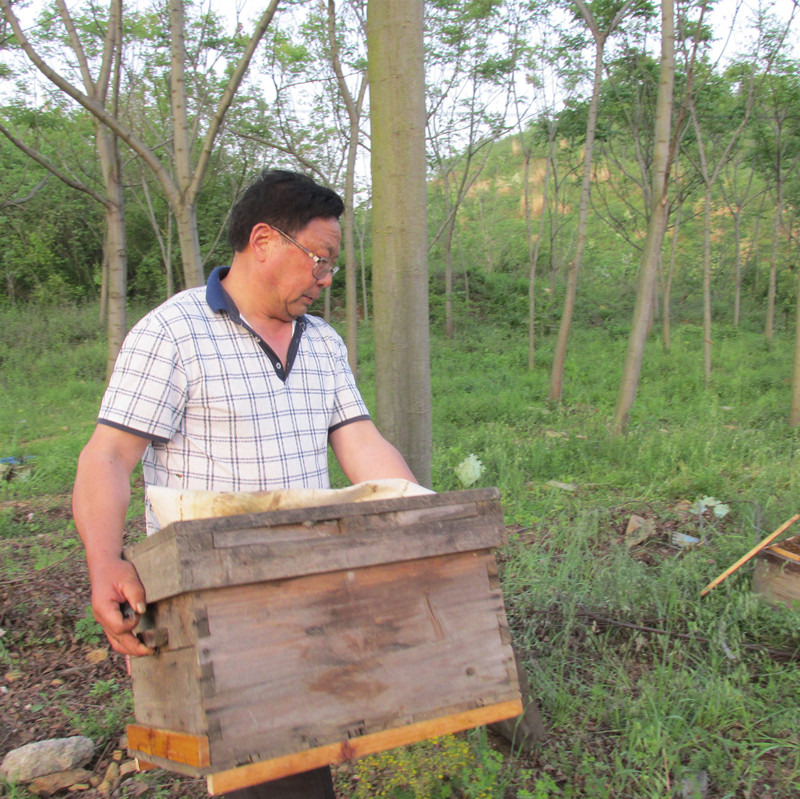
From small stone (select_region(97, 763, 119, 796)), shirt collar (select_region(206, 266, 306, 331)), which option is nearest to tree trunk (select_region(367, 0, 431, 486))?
shirt collar (select_region(206, 266, 306, 331))

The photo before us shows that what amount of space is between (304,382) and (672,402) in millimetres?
8236

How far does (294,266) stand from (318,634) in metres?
0.93

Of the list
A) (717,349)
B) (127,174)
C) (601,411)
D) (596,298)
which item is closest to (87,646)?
(601,411)

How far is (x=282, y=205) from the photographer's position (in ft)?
5.89

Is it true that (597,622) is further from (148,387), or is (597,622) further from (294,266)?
(148,387)

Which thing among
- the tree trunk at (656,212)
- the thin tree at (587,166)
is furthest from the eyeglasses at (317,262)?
the thin tree at (587,166)

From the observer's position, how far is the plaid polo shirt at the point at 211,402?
5.17ft

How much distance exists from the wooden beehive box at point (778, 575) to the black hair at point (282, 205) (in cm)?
259

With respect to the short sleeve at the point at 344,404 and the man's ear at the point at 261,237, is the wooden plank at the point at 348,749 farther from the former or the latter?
the man's ear at the point at 261,237

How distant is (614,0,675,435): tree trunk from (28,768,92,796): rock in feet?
17.8

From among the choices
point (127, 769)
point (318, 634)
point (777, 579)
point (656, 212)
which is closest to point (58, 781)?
point (127, 769)

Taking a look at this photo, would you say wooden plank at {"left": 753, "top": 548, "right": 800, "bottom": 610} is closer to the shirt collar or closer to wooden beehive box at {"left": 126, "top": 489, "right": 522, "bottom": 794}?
wooden beehive box at {"left": 126, "top": 489, "right": 522, "bottom": 794}

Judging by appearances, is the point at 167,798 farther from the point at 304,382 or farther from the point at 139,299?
the point at 139,299

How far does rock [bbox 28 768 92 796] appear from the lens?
7.88 ft
